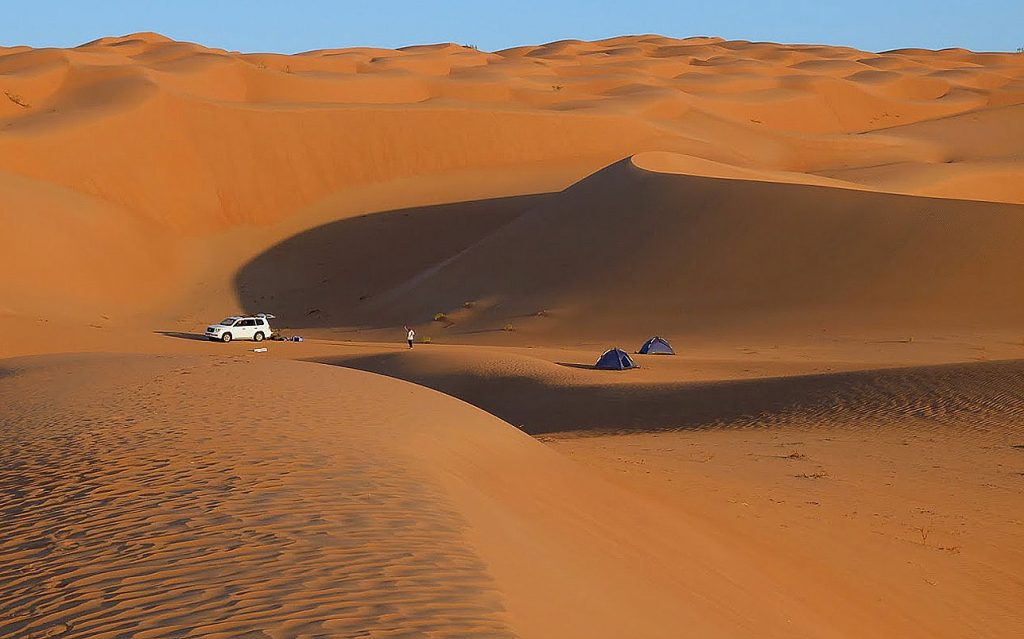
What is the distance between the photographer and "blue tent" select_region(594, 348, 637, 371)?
25562 millimetres

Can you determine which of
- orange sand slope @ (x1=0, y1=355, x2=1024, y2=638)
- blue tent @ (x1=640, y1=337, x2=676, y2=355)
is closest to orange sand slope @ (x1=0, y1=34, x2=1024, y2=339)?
blue tent @ (x1=640, y1=337, x2=676, y2=355)

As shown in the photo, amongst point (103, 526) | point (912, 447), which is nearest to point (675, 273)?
point (912, 447)

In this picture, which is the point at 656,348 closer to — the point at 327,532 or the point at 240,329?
the point at 240,329

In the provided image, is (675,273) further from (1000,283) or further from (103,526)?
(103,526)

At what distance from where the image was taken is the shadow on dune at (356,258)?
43594 mm

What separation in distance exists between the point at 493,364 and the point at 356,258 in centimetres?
2455

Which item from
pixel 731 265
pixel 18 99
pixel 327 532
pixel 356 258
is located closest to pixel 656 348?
pixel 731 265

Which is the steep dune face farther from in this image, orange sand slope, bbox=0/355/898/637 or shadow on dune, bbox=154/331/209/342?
orange sand slope, bbox=0/355/898/637

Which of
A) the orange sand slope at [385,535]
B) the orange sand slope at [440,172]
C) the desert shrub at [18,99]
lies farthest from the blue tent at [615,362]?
the desert shrub at [18,99]

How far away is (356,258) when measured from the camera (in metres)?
48.7

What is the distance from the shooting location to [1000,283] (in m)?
33.1

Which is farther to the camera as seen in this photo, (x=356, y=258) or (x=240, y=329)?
(x=356, y=258)

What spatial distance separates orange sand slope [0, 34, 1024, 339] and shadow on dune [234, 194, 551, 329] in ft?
1.15

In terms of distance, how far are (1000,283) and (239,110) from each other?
3956 cm
